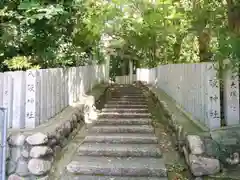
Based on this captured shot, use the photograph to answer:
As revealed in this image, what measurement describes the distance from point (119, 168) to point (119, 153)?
63cm

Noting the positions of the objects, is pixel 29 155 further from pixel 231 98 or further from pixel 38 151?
pixel 231 98

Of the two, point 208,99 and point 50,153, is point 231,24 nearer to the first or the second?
point 208,99

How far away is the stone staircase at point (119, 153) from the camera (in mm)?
4496

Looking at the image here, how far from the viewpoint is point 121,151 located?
202 inches

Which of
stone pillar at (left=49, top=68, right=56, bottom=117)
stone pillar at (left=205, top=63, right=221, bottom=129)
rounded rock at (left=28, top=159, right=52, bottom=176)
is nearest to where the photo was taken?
rounded rock at (left=28, top=159, right=52, bottom=176)

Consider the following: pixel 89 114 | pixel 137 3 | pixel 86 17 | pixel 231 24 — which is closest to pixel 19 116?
pixel 89 114

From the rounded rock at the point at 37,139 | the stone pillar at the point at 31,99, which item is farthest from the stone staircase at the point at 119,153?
the stone pillar at the point at 31,99

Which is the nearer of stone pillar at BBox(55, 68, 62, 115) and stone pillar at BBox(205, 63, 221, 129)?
stone pillar at BBox(205, 63, 221, 129)

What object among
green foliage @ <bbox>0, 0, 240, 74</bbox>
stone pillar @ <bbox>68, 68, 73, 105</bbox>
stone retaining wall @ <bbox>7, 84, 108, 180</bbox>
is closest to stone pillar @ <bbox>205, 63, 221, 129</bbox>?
green foliage @ <bbox>0, 0, 240, 74</bbox>

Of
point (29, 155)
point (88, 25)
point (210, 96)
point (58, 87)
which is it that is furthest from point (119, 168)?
point (88, 25)

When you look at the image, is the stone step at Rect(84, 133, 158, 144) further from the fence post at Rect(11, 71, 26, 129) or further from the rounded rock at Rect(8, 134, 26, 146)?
the rounded rock at Rect(8, 134, 26, 146)

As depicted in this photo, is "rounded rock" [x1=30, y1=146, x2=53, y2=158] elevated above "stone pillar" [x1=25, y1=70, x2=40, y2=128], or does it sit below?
below

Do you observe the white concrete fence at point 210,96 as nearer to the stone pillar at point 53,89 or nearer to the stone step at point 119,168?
→ the stone step at point 119,168

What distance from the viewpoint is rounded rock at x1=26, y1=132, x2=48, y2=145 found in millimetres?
4242
